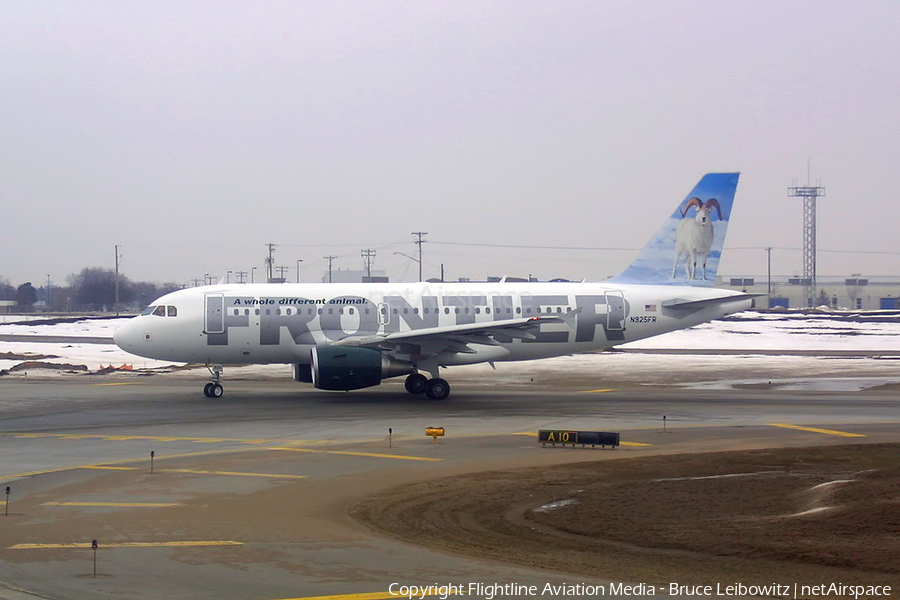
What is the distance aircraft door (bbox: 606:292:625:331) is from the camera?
35750mm

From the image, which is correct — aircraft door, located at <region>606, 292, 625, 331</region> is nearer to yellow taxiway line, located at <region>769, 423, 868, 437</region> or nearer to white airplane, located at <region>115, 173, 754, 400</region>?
white airplane, located at <region>115, 173, 754, 400</region>

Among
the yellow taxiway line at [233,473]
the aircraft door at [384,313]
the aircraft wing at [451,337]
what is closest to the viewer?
the yellow taxiway line at [233,473]

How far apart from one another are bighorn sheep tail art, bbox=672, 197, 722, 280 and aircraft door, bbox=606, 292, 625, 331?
3.29 meters

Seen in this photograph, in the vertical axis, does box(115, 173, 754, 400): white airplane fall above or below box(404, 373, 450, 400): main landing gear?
above

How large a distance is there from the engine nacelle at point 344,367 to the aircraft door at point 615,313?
9.06 metres

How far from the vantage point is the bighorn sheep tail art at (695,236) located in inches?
1494

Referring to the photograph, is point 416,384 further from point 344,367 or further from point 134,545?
point 134,545

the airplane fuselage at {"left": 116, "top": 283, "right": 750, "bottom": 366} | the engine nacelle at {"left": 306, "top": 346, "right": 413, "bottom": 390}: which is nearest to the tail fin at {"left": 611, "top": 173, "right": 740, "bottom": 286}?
the airplane fuselage at {"left": 116, "top": 283, "right": 750, "bottom": 366}

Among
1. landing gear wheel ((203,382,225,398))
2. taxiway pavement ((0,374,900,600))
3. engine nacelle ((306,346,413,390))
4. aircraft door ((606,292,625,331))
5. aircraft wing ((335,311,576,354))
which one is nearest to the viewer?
taxiway pavement ((0,374,900,600))

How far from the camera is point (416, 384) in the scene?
34.5 meters

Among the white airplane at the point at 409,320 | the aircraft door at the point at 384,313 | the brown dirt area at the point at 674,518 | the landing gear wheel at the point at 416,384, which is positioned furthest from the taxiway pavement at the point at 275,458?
the aircraft door at the point at 384,313

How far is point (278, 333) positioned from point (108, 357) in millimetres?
24132

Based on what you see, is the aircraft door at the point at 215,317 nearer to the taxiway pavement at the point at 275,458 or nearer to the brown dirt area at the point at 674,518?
the taxiway pavement at the point at 275,458

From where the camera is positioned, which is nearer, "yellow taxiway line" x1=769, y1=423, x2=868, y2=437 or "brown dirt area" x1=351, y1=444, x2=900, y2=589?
"brown dirt area" x1=351, y1=444, x2=900, y2=589
